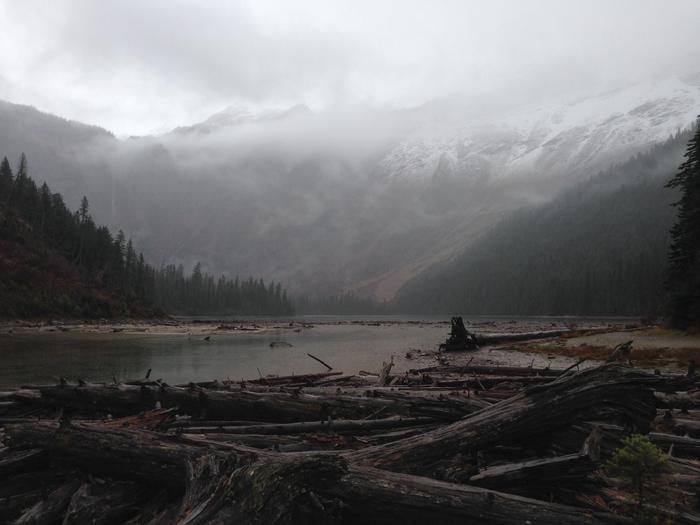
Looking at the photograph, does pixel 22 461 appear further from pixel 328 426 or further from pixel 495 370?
pixel 495 370

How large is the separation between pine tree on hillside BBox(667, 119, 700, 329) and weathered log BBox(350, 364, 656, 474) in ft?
122

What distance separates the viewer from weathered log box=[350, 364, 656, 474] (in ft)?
20.9

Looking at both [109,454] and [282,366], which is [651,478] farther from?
[282,366]

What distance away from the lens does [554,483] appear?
5914 mm

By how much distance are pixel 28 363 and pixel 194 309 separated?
169192mm

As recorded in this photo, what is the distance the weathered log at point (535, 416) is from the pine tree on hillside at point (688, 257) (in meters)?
37.1

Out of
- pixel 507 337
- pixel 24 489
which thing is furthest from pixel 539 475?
pixel 507 337

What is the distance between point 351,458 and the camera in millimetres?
6254

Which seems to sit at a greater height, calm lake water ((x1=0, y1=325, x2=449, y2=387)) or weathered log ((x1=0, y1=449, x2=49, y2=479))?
weathered log ((x1=0, y1=449, x2=49, y2=479))

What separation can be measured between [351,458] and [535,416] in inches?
116

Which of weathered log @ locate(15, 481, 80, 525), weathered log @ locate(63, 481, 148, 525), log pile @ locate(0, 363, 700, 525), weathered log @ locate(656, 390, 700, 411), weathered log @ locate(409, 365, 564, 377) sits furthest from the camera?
weathered log @ locate(409, 365, 564, 377)

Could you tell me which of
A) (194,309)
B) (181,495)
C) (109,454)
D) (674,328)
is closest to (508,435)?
(181,495)

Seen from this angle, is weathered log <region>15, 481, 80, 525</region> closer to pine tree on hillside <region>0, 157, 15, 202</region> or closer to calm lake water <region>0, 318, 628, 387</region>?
calm lake water <region>0, 318, 628, 387</region>

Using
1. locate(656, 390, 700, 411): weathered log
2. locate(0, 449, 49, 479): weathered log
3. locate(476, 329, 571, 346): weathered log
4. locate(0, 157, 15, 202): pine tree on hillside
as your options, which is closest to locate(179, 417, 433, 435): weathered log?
locate(0, 449, 49, 479): weathered log
